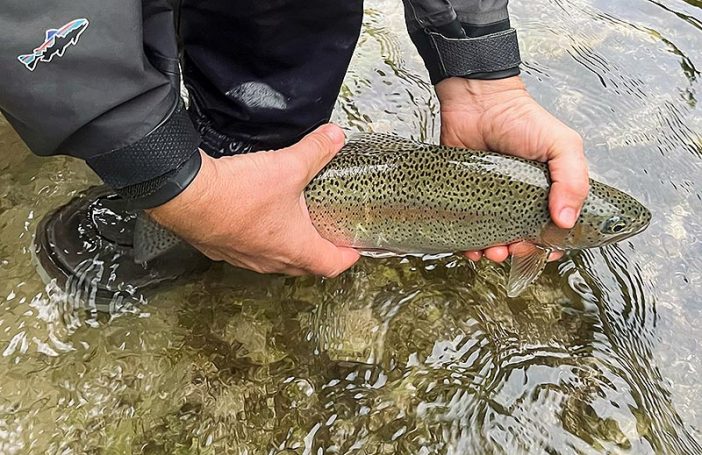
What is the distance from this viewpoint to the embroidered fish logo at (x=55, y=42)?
5.06 feet

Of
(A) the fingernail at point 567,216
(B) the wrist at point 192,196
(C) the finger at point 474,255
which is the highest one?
(B) the wrist at point 192,196

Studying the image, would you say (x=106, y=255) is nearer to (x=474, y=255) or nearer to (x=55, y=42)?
(x=55, y=42)

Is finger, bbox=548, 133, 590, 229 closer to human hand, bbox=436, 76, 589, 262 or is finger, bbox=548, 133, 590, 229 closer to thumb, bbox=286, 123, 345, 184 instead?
human hand, bbox=436, 76, 589, 262

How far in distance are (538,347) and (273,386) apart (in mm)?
936

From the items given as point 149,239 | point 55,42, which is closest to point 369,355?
point 149,239

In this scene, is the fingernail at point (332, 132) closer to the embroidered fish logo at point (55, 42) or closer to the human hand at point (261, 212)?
the human hand at point (261, 212)

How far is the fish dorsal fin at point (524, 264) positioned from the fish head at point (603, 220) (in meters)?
0.06

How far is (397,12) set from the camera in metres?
4.06

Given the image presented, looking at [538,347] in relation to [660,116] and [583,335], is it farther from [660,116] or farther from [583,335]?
[660,116]

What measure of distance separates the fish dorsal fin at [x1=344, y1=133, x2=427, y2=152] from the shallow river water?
18.9 inches

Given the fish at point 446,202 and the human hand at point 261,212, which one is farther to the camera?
the fish at point 446,202

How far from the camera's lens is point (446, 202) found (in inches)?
97.4

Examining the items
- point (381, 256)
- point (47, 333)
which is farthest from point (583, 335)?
point (47, 333)

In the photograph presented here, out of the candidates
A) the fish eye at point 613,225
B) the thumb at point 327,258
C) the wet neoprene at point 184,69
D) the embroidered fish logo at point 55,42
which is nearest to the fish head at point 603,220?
the fish eye at point 613,225
